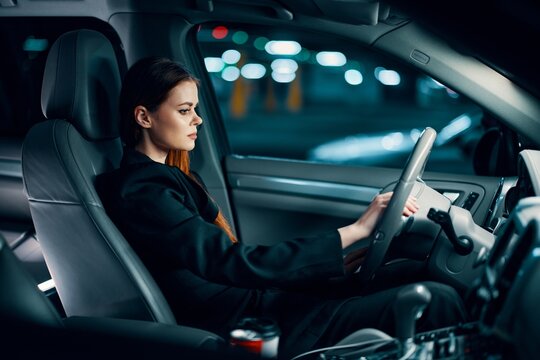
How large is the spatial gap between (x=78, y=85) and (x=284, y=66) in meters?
21.6

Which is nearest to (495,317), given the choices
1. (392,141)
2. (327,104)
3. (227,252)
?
(227,252)

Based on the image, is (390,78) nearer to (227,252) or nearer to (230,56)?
(230,56)

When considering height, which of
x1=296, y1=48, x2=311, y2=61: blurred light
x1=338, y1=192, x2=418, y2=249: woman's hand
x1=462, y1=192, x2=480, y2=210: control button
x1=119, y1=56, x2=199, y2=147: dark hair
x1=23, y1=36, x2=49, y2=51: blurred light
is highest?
x1=296, y1=48, x2=311, y2=61: blurred light

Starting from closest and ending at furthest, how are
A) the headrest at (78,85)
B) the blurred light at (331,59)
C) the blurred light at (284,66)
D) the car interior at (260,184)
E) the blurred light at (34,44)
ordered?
the car interior at (260,184)
the headrest at (78,85)
the blurred light at (34,44)
the blurred light at (284,66)
the blurred light at (331,59)

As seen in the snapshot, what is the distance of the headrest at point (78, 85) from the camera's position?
2.31 meters

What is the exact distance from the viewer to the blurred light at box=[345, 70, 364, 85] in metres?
23.0

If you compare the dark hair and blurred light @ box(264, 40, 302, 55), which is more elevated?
blurred light @ box(264, 40, 302, 55)

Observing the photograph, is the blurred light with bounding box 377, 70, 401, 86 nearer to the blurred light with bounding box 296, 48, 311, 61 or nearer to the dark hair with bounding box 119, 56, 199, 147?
the blurred light with bounding box 296, 48, 311, 61

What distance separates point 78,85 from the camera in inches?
90.9

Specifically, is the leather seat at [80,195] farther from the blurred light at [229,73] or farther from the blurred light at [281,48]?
the blurred light at [281,48]

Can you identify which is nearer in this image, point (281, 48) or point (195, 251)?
point (195, 251)

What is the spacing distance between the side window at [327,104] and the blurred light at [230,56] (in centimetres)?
3

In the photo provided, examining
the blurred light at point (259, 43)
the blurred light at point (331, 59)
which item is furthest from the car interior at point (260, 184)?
the blurred light at point (259, 43)

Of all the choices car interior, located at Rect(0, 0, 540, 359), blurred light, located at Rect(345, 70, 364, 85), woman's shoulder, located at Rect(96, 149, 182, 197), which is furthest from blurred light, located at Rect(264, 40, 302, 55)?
woman's shoulder, located at Rect(96, 149, 182, 197)
